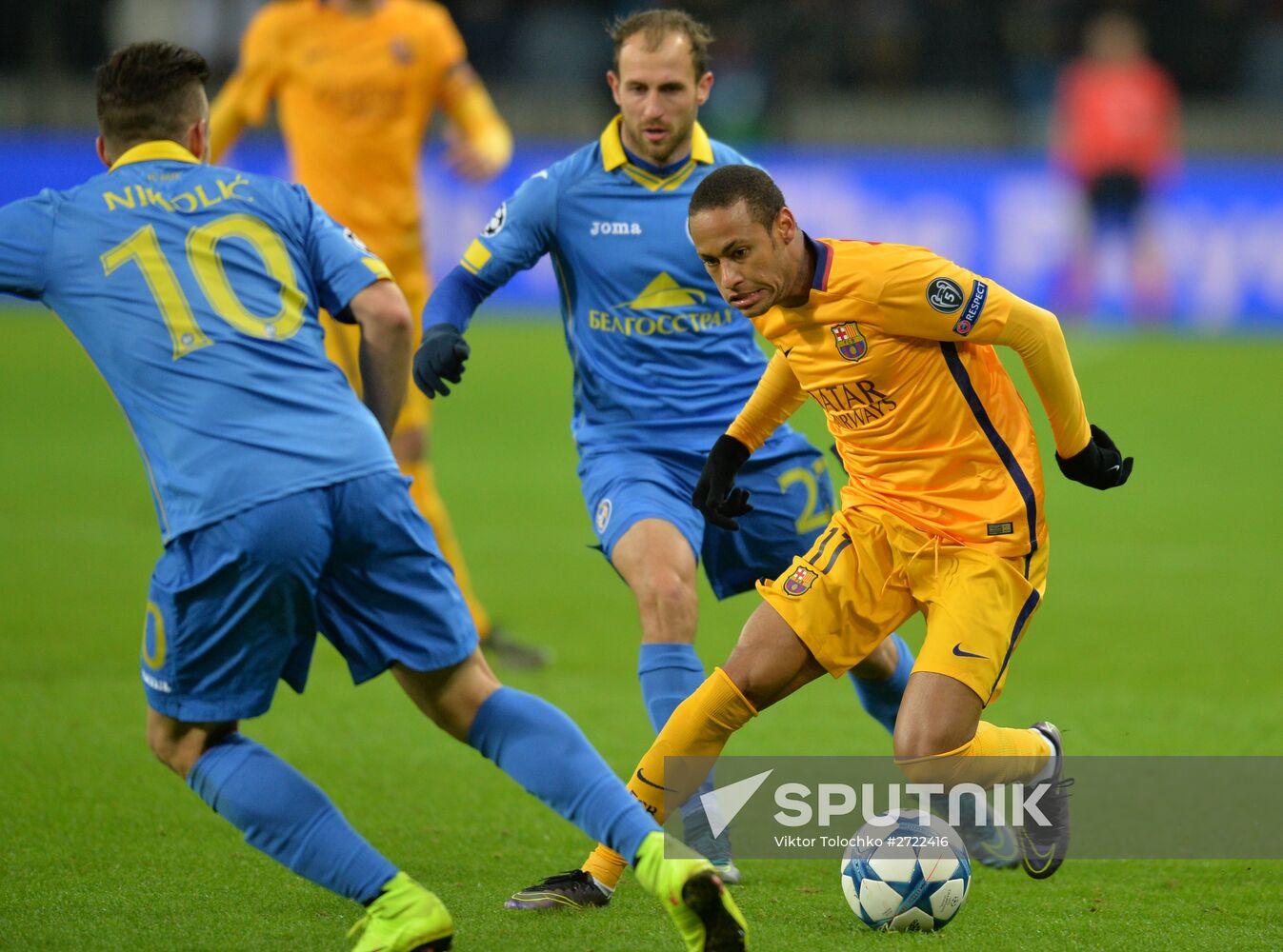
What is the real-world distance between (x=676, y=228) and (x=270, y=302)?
1.70m

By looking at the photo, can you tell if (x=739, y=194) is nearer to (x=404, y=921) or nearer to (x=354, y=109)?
(x=404, y=921)

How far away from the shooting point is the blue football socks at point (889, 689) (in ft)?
16.2

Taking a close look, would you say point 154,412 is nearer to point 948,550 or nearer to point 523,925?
point 523,925

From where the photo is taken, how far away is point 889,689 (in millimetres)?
4945

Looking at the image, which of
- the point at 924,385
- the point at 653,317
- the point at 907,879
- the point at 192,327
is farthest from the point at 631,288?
the point at 907,879

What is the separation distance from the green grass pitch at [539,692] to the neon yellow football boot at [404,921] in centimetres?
35

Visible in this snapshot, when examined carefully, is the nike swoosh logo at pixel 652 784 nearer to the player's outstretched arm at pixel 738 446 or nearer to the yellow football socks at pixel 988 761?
the yellow football socks at pixel 988 761

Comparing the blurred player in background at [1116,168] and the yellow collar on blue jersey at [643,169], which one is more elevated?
the yellow collar on blue jersey at [643,169]

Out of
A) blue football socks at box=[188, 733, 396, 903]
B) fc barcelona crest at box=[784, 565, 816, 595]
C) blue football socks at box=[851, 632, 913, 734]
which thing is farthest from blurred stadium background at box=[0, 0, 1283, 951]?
fc barcelona crest at box=[784, 565, 816, 595]

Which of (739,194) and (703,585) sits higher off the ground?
(739,194)

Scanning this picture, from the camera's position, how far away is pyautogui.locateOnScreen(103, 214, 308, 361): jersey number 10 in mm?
3658

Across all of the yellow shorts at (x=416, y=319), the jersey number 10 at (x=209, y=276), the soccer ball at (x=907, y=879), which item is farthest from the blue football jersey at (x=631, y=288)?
the yellow shorts at (x=416, y=319)

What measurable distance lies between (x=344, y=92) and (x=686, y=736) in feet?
14.1

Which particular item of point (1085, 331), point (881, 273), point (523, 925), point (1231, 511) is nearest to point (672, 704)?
point (523, 925)
